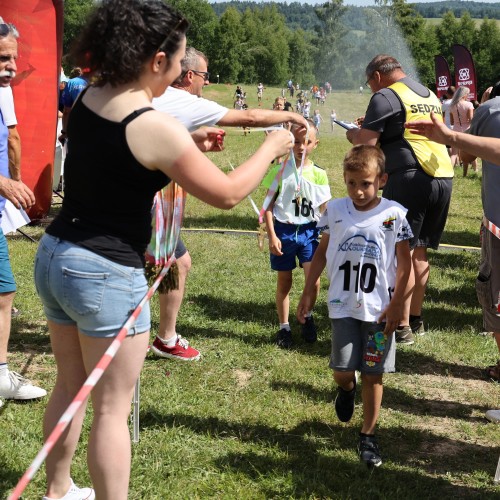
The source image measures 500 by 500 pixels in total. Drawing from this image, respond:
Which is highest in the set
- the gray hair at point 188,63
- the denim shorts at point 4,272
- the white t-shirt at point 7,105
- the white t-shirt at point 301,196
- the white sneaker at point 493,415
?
the gray hair at point 188,63

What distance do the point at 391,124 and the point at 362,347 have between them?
2.27 m

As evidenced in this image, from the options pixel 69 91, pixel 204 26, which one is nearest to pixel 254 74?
pixel 204 26

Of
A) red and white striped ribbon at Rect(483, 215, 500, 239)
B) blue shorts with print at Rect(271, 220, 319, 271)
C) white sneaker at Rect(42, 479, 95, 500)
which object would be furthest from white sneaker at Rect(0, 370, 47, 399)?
red and white striped ribbon at Rect(483, 215, 500, 239)

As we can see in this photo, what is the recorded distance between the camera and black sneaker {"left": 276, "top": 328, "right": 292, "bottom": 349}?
5.55 metres

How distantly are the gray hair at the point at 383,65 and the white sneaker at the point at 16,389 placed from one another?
3.46 metres

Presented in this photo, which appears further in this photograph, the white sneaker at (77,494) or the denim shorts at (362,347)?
the denim shorts at (362,347)

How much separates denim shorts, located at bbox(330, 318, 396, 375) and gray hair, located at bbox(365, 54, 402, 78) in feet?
8.30

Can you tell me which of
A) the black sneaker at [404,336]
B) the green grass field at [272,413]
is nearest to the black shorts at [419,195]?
the black sneaker at [404,336]

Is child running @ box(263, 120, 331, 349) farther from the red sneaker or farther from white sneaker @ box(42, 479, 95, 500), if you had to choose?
white sneaker @ box(42, 479, 95, 500)

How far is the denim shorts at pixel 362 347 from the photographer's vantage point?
3.74 m

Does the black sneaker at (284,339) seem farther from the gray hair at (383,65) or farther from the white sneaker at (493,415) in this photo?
the gray hair at (383,65)

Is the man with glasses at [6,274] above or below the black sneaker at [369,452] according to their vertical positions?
above

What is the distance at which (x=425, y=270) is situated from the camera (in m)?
5.99

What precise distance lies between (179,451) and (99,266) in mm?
1743
